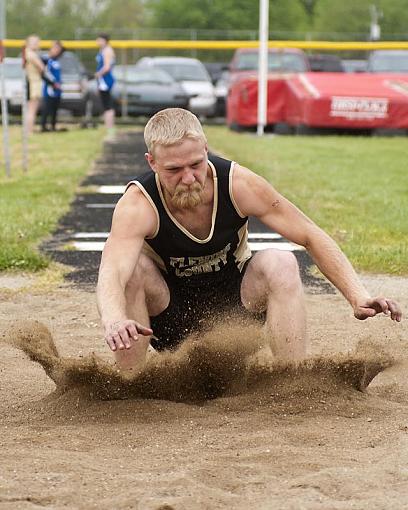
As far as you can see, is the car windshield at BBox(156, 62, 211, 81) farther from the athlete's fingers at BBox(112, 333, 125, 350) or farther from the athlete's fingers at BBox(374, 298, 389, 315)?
the athlete's fingers at BBox(112, 333, 125, 350)

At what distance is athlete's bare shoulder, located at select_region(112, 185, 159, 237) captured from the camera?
462cm

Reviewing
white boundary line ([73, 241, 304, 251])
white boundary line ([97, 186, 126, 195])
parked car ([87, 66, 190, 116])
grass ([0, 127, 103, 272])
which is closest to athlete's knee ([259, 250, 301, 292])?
grass ([0, 127, 103, 272])

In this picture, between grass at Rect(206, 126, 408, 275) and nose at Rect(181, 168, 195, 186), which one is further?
grass at Rect(206, 126, 408, 275)

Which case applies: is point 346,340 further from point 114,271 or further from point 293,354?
point 114,271

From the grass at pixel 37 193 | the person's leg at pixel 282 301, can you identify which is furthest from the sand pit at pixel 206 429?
the grass at pixel 37 193

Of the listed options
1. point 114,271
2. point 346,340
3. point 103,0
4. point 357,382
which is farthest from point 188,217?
point 103,0

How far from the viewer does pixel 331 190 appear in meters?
12.8

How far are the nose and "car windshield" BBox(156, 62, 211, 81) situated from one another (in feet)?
89.7

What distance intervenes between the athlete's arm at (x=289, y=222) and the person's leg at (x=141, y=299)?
50 centimetres

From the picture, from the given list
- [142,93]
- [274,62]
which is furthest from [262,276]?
[142,93]

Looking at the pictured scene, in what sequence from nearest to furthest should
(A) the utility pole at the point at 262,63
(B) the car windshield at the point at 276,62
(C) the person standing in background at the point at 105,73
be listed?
(A) the utility pole at the point at 262,63 < (C) the person standing in background at the point at 105,73 < (B) the car windshield at the point at 276,62

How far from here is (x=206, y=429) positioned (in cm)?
436

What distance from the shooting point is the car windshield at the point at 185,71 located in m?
31.7

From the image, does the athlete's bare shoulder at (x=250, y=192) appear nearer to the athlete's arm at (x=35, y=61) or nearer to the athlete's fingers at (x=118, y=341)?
the athlete's fingers at (x=118, y=341)
